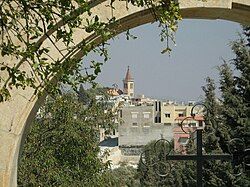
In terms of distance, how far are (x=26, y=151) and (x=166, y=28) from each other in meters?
7.35

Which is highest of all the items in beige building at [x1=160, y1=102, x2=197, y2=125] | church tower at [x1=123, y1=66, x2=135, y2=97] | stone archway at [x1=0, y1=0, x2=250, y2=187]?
church tower at [x1=123, y1=66, x2=135, y2=97]

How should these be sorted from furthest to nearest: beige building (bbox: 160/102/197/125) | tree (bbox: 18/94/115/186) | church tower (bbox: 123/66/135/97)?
church tower (bbox: 123/66/135/97)
beige building (bbox: 160/102/197/125)
tree (bbox: 18/94/115/186)

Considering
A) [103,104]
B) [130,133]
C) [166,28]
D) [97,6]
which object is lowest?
[166,28]

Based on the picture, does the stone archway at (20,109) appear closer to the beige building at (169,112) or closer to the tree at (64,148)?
the tree at (64,148)

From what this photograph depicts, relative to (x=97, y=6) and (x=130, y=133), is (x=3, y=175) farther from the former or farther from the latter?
(x=130, y=133)

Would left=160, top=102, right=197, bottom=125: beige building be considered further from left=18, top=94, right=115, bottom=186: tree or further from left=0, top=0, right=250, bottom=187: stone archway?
left=0, top=0, right=250, bottom=187: stone archway

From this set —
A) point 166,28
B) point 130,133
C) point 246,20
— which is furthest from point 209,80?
point 130,133

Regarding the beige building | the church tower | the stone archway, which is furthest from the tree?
the church tower

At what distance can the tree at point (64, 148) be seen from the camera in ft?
30.3

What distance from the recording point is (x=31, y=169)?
29.6 ft

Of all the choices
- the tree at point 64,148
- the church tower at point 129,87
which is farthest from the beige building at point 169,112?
the tree at point 64,148

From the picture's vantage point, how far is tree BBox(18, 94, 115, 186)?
9.24 meters

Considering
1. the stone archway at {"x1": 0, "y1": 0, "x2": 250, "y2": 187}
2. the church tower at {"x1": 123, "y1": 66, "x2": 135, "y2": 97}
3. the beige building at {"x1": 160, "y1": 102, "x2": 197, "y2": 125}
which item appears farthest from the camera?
the church tower at {"x1": 123, "y1": 66, "x2": 135, "y2": 97}

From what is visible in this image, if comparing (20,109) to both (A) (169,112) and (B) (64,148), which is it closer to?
(B) (64,148)
